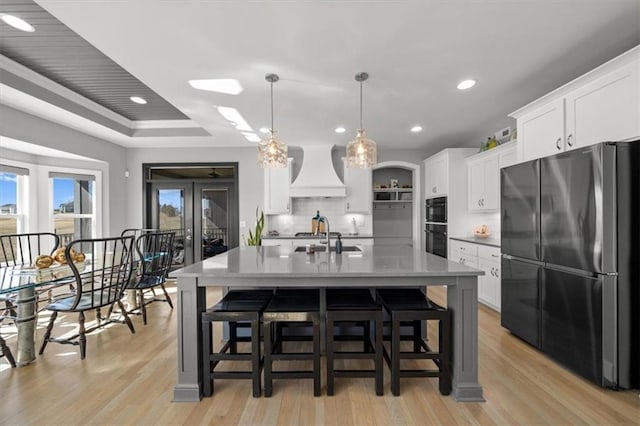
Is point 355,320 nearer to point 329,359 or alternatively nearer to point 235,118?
point 329,359

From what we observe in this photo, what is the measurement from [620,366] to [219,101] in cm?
419

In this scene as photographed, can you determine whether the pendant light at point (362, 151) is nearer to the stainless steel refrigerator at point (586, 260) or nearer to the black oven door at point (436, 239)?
the stainless steel refrigerator at point (586, 260)

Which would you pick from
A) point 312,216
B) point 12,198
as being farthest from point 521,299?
point 12,198

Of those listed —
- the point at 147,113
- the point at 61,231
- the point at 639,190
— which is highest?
the point at 147,113

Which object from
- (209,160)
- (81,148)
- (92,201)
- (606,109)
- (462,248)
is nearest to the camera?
(606,109)

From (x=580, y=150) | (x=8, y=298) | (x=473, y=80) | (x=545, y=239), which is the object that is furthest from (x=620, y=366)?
(x=8, y=298)

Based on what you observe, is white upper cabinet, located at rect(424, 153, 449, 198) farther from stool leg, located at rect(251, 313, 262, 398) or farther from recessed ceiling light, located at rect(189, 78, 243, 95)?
stool leg, located at rect(251, 313, 262, 398)

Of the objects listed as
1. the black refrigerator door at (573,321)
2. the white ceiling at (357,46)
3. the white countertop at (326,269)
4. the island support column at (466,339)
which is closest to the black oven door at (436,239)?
the white ceiling at (357,46)

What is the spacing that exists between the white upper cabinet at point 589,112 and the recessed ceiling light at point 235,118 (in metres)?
3.25

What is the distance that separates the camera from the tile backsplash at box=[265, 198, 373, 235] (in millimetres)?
5992

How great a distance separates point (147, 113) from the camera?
474 centimetres

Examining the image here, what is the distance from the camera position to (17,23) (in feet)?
8.04

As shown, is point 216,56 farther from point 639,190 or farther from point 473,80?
point 639,190

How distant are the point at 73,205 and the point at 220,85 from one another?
3.80 m
